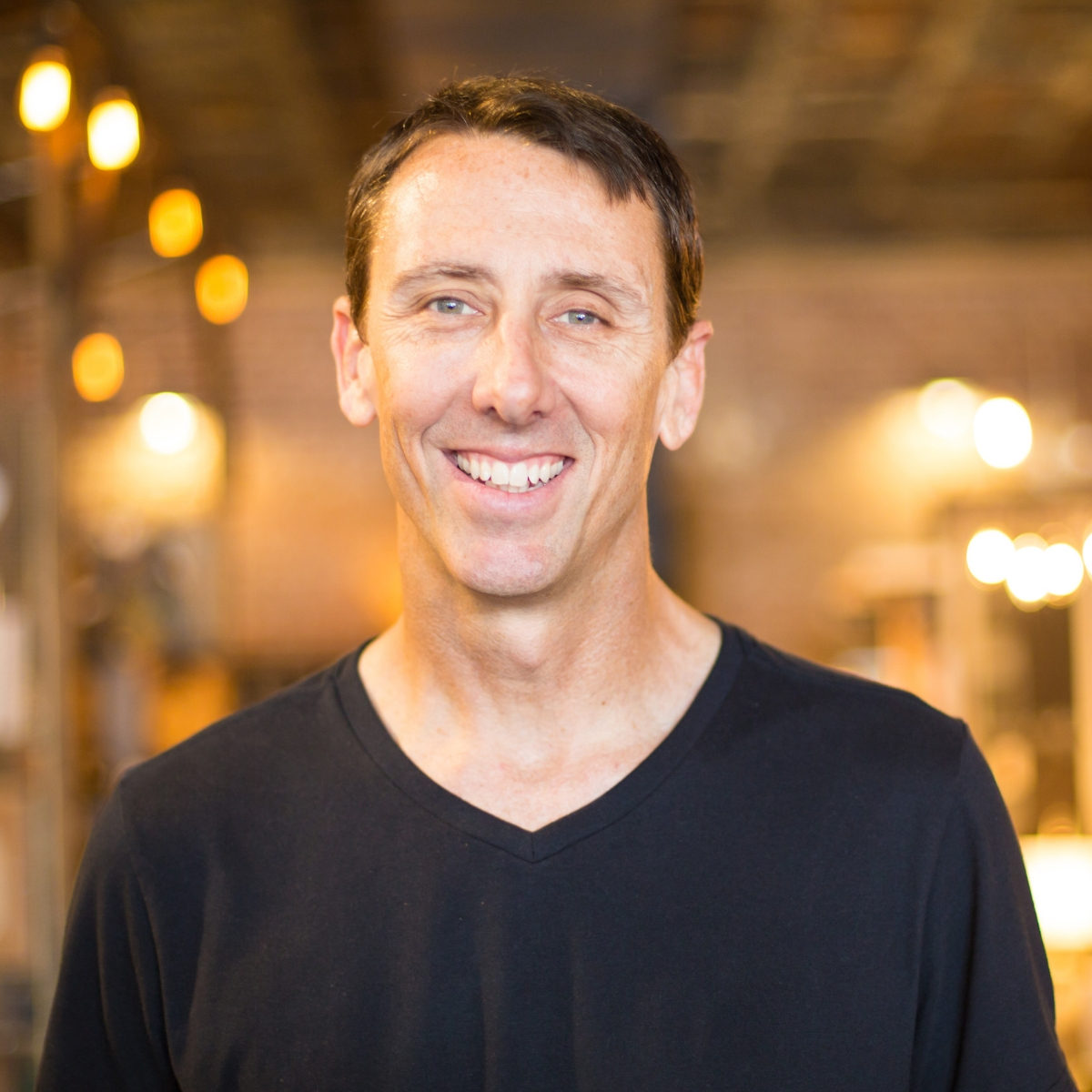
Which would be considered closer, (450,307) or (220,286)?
(450,307)

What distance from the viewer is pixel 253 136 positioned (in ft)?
17.6

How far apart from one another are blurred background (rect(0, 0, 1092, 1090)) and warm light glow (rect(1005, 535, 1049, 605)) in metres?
0.02

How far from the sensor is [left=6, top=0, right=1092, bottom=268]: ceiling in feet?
11.7

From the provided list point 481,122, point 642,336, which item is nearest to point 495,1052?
point 642,336

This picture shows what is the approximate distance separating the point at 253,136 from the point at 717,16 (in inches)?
83.5

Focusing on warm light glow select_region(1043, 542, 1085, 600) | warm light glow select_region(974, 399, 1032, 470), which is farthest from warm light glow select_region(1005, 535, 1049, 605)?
warm light glow select_region(974, 399, 1032, 470)

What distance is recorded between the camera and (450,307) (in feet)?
3.71

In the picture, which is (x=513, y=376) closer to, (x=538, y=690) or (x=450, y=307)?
(x=450, y=307)

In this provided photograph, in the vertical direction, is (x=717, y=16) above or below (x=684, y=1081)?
above

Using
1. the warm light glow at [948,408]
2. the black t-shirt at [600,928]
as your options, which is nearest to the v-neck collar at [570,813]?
the black t-shirt at [600,928]

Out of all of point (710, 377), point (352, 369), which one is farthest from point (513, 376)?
point (710, 377)

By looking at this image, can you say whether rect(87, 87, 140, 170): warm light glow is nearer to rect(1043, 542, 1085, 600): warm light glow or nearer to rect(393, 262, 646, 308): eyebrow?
rect(393, 262, 646, 308): eyebrow

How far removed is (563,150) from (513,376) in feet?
0.72

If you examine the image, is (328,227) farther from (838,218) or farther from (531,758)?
(531,758)
